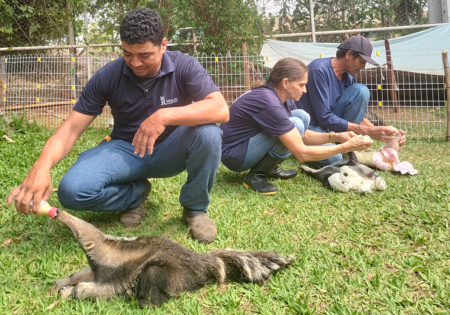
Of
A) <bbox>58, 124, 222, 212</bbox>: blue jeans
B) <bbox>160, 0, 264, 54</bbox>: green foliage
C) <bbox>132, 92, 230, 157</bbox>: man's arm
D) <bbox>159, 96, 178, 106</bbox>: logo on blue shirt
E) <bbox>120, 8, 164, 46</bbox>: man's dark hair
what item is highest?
<bbox>160, 0, 264, 54</bbox>: green foliage

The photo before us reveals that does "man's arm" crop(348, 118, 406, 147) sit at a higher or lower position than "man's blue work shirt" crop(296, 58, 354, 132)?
lower

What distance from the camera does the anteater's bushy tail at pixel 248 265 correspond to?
7.82 ft

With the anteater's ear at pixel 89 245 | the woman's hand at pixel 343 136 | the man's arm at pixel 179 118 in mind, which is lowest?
the anteater's ear at pixel 89 245

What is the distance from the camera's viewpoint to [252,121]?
3.99 metres

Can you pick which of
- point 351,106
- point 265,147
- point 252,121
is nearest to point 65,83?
point 252,121

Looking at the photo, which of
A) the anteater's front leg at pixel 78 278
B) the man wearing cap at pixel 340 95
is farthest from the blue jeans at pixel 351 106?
the anteater's front leg at pixel 78 278

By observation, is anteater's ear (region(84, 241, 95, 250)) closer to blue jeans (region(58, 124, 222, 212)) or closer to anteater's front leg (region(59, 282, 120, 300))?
anteater's front leg (region(59, 282, 120, 300))

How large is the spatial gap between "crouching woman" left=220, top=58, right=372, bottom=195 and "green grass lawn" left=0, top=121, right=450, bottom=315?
0.34 meters

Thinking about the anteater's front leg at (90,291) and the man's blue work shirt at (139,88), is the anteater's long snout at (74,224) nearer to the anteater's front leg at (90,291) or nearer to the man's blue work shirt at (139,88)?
the anteater's front leg at (90,291)

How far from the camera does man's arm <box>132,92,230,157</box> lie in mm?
2506

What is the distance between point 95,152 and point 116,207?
1.55ft

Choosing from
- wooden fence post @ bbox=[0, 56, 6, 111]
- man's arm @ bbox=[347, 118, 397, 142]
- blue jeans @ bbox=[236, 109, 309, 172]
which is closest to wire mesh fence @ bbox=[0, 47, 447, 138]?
wooden fence post @ bbox=[0, 56, 6, 111]

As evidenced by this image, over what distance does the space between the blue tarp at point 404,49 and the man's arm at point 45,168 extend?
5.84 metres

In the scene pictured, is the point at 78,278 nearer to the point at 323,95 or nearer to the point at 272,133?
the point at 272,133
